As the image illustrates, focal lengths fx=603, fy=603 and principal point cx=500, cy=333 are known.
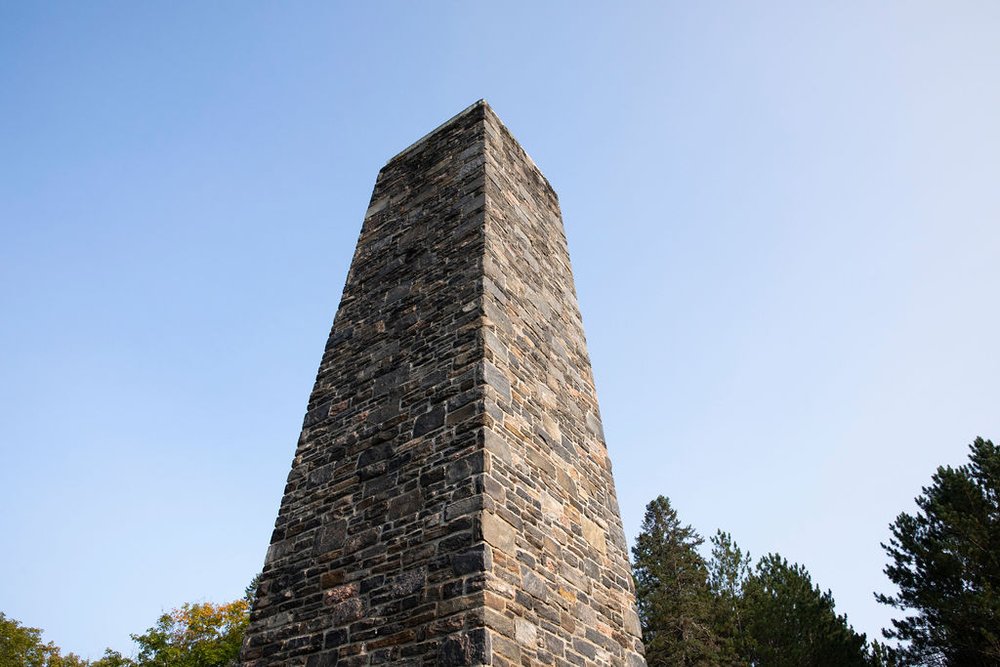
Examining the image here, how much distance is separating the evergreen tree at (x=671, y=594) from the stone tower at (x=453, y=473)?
731 inches

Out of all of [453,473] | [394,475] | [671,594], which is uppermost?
[671,594]

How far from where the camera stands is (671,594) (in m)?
26.4

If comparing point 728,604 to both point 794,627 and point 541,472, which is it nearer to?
point 794,627

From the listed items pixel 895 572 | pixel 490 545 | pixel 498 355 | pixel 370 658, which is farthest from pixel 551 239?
pixel 895 572

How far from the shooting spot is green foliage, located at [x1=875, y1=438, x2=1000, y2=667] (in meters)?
15.8

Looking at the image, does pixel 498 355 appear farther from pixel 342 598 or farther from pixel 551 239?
pixel 551 239

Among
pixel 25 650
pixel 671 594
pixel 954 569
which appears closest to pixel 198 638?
pixel 25 650

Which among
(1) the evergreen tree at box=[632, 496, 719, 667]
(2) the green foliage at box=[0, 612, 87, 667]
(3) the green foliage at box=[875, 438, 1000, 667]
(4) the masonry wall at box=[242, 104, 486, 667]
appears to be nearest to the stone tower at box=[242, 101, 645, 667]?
(4) the masonry wall at box=[242, 104, 486, 667]

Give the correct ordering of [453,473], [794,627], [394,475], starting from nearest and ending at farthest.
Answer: [453,473]
[394,475]
[794,627]

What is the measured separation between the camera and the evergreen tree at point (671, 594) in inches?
914

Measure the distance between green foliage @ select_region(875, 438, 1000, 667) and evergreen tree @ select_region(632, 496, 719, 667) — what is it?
22.8 feet

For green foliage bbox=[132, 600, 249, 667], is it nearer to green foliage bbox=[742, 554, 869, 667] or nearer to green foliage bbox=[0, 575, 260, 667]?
green foliage bbox=[0, 575, 260, 667]

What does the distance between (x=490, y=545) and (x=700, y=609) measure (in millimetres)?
22298

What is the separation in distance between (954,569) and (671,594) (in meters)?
11.9
